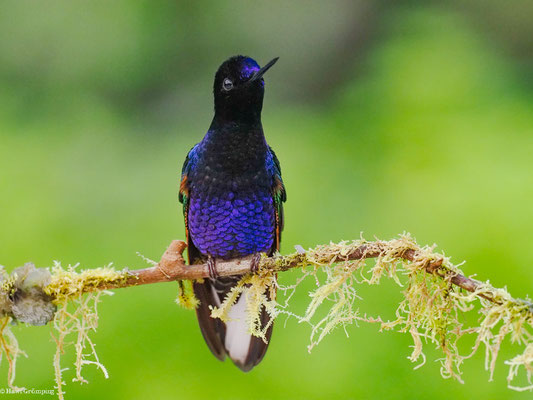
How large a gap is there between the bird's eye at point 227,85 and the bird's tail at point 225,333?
2.64ft

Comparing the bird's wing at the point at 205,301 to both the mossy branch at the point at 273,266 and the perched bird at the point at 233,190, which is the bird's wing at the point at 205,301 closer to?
the perched bird at the point at 233,190

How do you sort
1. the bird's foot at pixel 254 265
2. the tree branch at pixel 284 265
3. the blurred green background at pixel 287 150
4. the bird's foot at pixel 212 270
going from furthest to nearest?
the blurred green background at pixel 287 150
the bird's foot at pixel 212 270
the bird's foot at pixel 254 265
the tree branch at pixel 284 265

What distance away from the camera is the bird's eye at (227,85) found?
2.54 metres

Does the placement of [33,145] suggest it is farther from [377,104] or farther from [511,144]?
[511,144]

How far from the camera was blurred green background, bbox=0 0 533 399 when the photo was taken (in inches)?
149

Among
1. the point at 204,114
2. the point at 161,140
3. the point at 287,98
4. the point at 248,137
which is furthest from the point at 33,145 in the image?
the point at 248,137

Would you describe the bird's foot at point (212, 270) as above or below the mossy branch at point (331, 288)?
above

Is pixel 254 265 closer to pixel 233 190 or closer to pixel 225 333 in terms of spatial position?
pixel 233 190

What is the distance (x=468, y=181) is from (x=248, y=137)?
2.29 metres

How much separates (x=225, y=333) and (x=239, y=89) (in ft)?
3.43

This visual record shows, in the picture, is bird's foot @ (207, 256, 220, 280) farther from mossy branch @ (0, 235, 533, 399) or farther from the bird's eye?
the bird's eye

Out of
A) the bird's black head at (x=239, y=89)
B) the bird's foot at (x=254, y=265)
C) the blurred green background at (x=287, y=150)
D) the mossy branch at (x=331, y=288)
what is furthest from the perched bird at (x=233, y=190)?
the blurred green background at (x=287, y=150)

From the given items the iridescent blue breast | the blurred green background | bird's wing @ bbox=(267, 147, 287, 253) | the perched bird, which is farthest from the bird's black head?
the blurred green background

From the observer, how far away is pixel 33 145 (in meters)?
5.26
